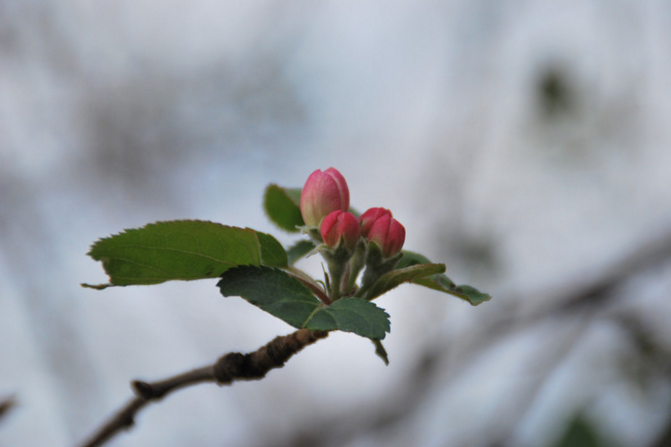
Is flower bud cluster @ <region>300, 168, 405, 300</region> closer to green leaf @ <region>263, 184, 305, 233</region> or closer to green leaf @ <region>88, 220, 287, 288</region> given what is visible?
green leaf @ <region>88, 220, 287, 288</region>

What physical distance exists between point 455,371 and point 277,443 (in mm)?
998

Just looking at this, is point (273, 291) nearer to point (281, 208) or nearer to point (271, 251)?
point (271, 251)

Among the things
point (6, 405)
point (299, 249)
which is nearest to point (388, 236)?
point (299, 249)

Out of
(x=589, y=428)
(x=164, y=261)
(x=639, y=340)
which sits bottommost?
(x=589, y=428)

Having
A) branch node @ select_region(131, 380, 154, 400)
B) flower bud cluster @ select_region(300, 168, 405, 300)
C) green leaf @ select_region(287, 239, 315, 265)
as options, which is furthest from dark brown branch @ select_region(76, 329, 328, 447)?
green leaf @ select_region(287, 239, 315, 265)

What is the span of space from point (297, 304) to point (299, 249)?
39cm

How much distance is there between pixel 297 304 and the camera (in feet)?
2.44

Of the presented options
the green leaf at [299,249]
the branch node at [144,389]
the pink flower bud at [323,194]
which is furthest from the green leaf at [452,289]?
the branch node at [144,389]

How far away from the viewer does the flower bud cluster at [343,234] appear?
0.86 metres

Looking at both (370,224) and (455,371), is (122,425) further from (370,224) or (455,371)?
(455,371)

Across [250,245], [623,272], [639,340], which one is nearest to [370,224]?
[250,245]

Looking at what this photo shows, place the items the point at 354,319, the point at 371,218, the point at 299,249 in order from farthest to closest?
the point at 299,249, the point at 371,218, the point at 354,319

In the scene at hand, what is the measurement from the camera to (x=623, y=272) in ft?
7.33

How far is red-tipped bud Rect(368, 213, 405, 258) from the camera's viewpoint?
34.7 inches
